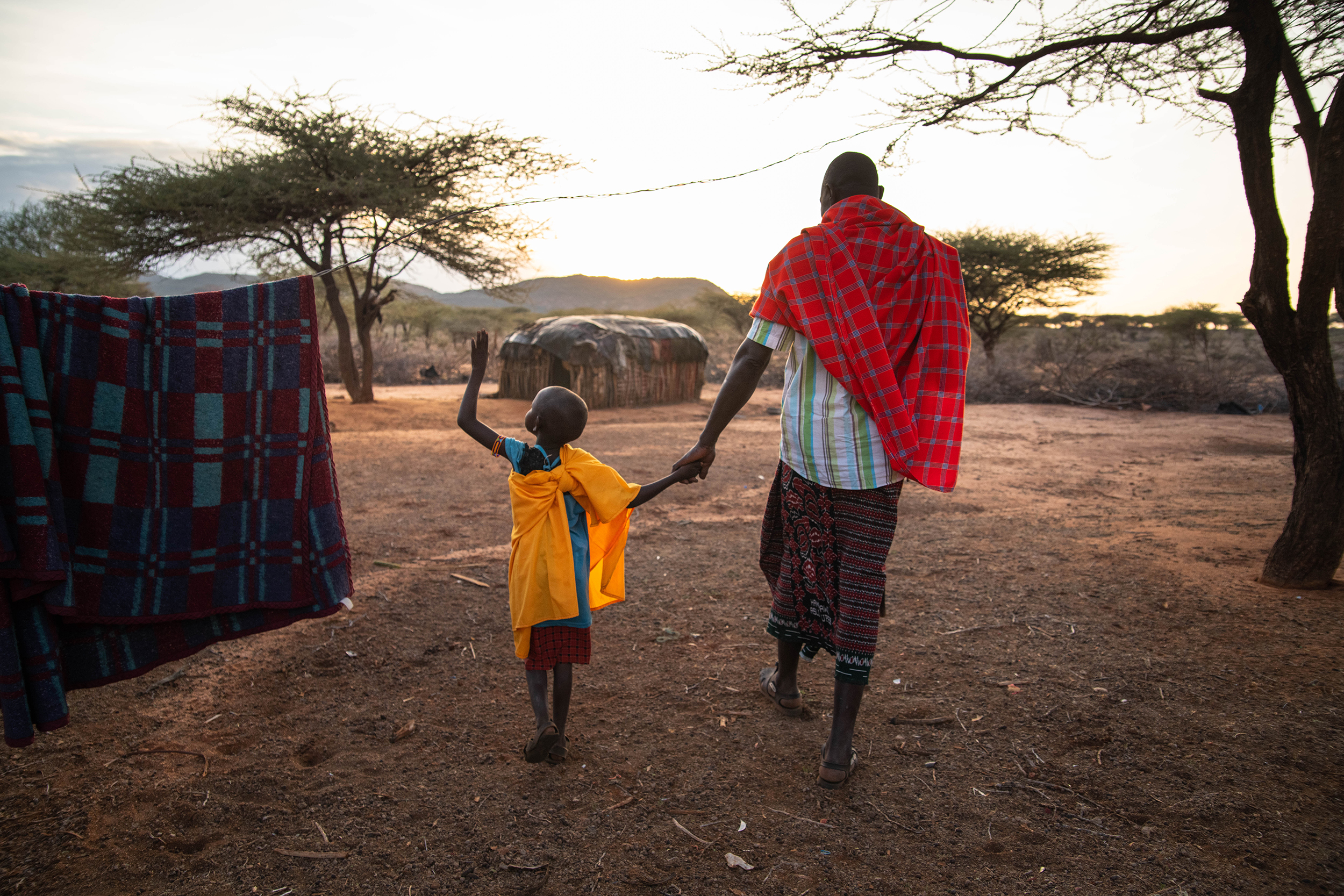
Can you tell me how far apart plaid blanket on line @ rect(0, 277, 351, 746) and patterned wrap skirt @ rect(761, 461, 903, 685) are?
1.32m

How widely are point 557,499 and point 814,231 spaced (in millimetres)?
1082

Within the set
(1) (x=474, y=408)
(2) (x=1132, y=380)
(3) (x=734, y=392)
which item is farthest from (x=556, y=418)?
(2) (x=1132, y=380)

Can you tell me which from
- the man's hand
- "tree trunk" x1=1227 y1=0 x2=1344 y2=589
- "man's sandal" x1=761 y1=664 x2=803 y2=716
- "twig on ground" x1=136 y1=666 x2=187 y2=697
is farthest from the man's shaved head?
"twig on ground" x1=136 y1=666 x2=187 y2=697

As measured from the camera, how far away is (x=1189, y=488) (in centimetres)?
614

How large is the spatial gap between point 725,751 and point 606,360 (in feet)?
37.7

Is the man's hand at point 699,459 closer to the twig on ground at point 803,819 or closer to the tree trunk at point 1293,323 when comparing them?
the twig on ground at point 803,819

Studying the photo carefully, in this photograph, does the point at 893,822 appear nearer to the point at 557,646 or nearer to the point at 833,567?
the point at 833,567

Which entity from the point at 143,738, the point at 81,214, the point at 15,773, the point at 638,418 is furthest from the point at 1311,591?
the point at 81,214

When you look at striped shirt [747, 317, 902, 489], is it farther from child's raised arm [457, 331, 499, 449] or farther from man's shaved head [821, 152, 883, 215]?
child's raised arm [457, 331, 499, 449]

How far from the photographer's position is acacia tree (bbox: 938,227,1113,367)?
19.8 metres

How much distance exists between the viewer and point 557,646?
2.17m

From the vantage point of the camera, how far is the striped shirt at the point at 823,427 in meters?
2.11

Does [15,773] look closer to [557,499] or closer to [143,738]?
[143,738]

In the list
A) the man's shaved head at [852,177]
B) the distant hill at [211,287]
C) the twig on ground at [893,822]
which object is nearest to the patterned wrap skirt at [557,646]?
the twig on ground at [893,822]
